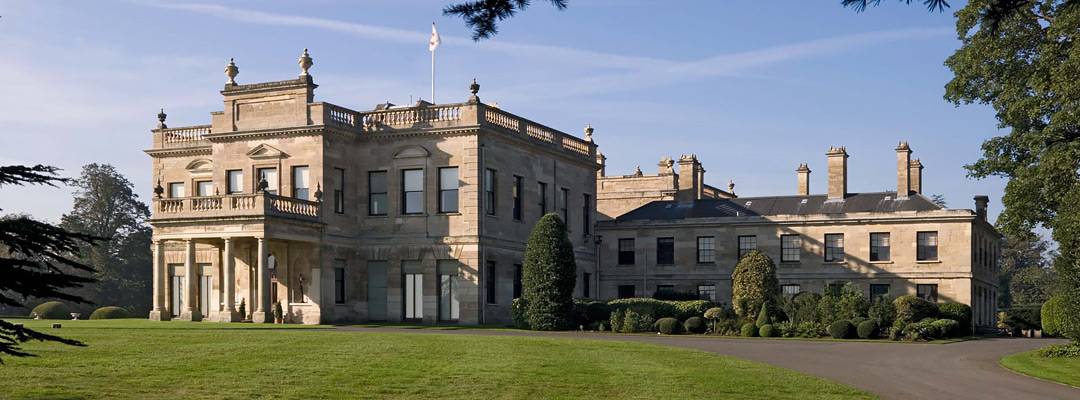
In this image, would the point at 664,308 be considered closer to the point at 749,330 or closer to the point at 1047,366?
the point at 749,330

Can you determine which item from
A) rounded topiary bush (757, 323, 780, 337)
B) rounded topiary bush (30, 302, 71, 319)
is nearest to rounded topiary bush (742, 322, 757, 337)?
rounded topiary bush (757, 323, 780, 337)

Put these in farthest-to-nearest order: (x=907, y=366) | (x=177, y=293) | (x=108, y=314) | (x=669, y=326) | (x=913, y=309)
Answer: (x=108, y=314) < (x=177, y=293) < (x=913, y=309) < (x=669, y=326) < (x=907, y=366)

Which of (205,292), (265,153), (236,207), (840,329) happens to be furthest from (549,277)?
(205,292)

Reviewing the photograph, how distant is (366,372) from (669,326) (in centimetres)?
2286

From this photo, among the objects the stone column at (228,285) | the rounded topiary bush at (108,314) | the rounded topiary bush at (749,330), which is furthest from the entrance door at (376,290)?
the rounded topiary bush at (749,330)

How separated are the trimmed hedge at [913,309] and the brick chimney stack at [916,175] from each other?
1173 centimetres

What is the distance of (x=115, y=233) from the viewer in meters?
81.7

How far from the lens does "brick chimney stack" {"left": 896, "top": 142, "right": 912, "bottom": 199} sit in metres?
55.4

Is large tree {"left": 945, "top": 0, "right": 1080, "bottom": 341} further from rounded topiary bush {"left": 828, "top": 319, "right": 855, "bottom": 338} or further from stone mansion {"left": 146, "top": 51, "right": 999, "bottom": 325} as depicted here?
stone mansion {"left": 146, "top": 51, "right": 999, "bottom": 325}

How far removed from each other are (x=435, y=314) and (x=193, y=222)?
1015cm

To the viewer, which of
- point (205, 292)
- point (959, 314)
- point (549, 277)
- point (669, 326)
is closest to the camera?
point (669, 326)

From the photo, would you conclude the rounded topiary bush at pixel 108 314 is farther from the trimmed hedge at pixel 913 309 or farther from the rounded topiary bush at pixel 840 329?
the trimmed hedge at pixel 913 309

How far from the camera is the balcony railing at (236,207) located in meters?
43.0

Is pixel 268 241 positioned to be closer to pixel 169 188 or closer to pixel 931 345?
pixel 169 188
